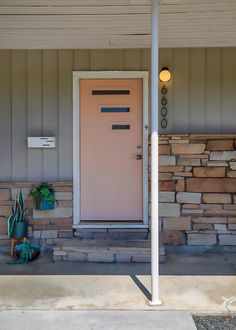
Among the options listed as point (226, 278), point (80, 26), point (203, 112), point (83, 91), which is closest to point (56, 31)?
point (80, 26)

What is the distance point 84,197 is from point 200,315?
7.59ft

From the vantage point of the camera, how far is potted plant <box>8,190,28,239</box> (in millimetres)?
4832

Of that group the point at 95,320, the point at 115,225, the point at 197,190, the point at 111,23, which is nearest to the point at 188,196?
the point at 197,190

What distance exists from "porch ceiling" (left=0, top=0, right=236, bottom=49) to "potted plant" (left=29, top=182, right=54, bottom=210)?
163cm

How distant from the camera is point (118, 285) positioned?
390cm

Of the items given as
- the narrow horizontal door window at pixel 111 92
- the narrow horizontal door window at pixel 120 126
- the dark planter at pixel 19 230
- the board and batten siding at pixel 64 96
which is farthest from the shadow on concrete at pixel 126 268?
the narrow horizontal door window at pixel 111 92

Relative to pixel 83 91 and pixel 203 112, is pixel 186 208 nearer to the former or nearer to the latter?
pixel 203 112

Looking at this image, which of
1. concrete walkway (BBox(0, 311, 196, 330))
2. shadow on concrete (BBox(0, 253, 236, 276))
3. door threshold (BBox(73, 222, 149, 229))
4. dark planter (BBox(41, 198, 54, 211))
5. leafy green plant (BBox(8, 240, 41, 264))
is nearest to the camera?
concrete walkway (BBox(0, 311, 196, 330))

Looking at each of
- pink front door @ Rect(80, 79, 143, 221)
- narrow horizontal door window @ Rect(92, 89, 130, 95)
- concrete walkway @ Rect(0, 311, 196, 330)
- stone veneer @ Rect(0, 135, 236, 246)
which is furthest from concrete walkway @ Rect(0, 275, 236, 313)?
narrow horizontal door window @ Rect(92, 89, 130, 95)

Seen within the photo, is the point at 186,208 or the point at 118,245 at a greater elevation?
the point at 186,208

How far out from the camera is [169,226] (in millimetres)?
5051

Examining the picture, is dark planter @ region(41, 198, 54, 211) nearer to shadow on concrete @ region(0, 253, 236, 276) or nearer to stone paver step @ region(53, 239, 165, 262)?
stone paver step @ region(53, 239, 165, 262)

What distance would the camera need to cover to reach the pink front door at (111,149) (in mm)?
5152

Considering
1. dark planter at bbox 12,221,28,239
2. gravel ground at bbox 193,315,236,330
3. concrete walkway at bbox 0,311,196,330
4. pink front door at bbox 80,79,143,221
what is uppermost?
pink front door at bbox 80,79,143,221
